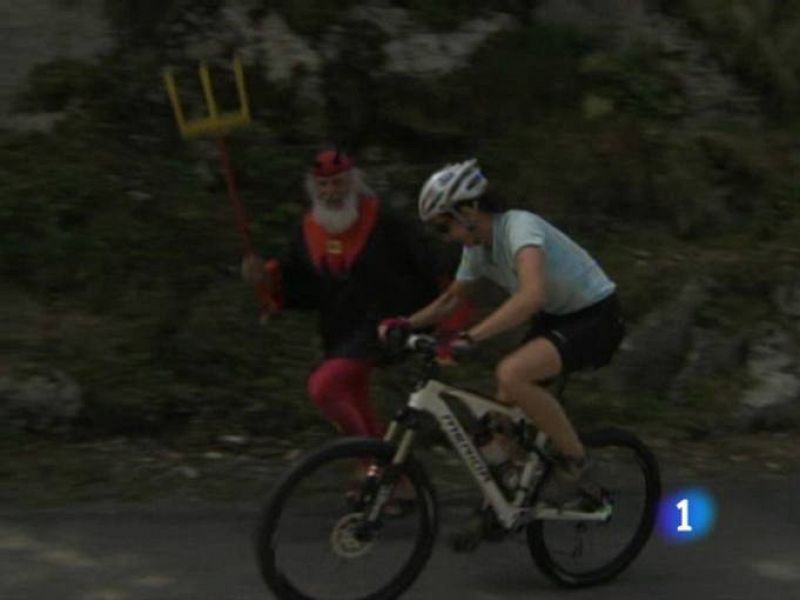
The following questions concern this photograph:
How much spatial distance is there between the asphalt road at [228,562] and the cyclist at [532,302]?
44 centimetres

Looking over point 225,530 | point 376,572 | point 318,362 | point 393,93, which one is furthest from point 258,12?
point 376,572

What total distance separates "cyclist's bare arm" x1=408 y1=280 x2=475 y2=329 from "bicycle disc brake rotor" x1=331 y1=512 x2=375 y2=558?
743mm

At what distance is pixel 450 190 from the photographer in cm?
562

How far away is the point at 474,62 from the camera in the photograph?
936 centimetres

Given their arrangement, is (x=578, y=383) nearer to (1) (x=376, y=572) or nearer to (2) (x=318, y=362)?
(2) (x=318, y=362)

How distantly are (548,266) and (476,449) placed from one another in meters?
0.69

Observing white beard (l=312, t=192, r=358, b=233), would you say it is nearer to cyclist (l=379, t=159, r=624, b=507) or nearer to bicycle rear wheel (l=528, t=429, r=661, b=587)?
cyclist (l=379, t=159, r=624, b=507)

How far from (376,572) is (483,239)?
3.95 ft

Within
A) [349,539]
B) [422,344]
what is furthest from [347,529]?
[422,344]

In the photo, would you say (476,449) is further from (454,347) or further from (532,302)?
(532,302)

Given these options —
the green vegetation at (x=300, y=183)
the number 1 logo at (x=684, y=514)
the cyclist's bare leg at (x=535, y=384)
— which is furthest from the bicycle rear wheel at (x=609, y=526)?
the green vegetation at (x=300, y=183)

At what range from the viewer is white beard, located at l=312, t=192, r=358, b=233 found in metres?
6.33

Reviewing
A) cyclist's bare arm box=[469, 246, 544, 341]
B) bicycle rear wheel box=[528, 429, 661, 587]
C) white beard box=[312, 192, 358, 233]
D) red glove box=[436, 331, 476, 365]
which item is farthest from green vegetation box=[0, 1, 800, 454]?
cyclist's bare arm box=[469, 246, 544, 341]

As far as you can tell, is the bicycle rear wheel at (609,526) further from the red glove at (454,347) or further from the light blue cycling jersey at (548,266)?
the red glove at (454,347)
